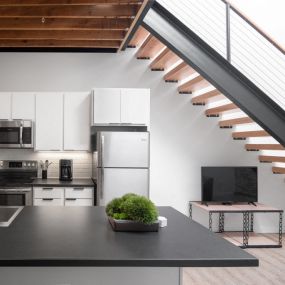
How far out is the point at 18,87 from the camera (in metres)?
6.29

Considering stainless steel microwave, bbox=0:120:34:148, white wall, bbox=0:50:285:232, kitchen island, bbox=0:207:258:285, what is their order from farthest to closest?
white wall, bbox=0:50:285:232 → stainless steel microwave, bbox=0:120:34:148 → kitchen island, bbox=0:207:258:285

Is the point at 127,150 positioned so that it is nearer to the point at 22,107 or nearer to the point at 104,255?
the point at 22,107

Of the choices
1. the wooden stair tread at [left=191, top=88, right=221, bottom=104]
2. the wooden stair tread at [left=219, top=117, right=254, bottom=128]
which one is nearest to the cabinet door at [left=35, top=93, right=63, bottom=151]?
the wooden stair tread at [left=191, top=88, right=221, bottom=104]

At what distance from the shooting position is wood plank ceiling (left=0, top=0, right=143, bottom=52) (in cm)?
439

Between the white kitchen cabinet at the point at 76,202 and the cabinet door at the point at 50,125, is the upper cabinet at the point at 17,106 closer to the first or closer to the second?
the cabinet door at the point at 50,125

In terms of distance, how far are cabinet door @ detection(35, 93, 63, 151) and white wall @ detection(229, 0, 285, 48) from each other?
10.3ft

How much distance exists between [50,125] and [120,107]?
3.44 ft

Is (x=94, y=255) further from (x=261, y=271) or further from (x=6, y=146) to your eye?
(x=6, y=146)

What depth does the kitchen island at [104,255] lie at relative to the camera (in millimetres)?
1703

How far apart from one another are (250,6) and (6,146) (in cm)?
426

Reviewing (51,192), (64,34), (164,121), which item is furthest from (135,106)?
(51,192)

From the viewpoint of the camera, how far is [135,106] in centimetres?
560

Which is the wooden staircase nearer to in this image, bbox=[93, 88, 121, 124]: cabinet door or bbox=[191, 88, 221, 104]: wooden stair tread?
bbox=[191, 88, 221, 104]: wooden stair tread

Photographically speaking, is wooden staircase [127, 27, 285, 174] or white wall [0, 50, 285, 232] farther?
white wall [0, 50, 285, 232]
